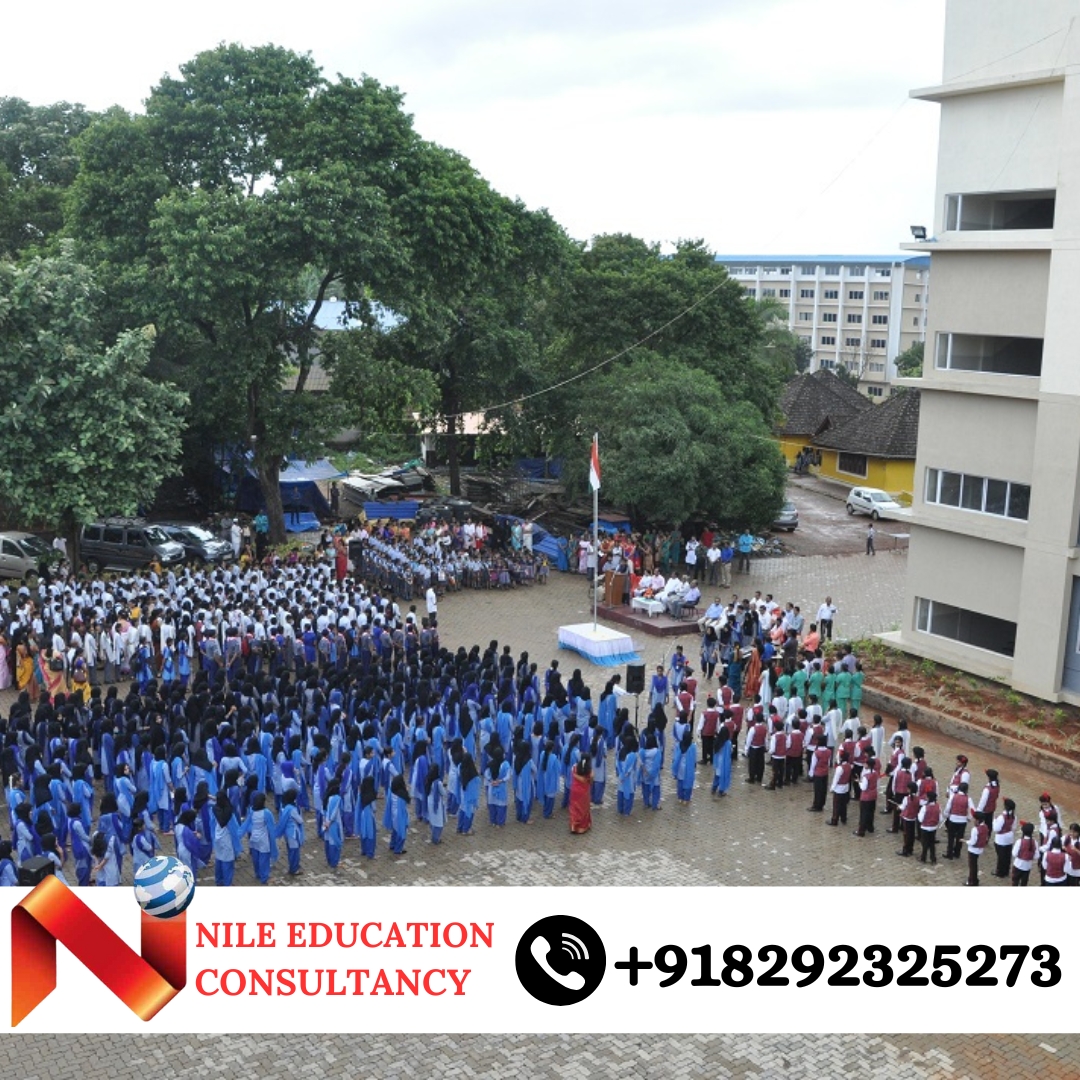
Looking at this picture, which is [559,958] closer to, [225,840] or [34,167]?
[225,840]

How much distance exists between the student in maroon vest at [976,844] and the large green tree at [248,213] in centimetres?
1529

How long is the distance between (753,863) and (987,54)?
11537 millimetres

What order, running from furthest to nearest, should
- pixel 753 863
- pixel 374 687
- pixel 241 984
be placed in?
1. pixel 374 687
2. pixel 753 863
3. pixel 241 984

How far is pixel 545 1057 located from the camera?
8.89 meters

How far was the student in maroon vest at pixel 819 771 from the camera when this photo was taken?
42.7 feet

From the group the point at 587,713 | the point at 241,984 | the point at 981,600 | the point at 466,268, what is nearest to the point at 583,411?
the point at 466,268

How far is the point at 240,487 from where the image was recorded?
28.8 m

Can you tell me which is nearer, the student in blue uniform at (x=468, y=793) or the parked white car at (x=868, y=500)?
the student in blue uniform at (x=468, y=793)

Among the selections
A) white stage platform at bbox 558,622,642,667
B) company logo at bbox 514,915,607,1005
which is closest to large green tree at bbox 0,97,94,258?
white stage platform at bbox 558,622,642,667

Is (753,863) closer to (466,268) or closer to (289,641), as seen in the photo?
(289,641)

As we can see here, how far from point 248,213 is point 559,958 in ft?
56.9

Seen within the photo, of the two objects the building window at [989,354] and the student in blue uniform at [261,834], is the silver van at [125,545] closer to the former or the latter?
the student in blue uniform at [261,834]

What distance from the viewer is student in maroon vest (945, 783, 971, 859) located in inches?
463

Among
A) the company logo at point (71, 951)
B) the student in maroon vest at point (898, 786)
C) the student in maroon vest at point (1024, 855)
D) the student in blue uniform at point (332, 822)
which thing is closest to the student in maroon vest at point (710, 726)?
the student in maroon vest at point (898, 786)
